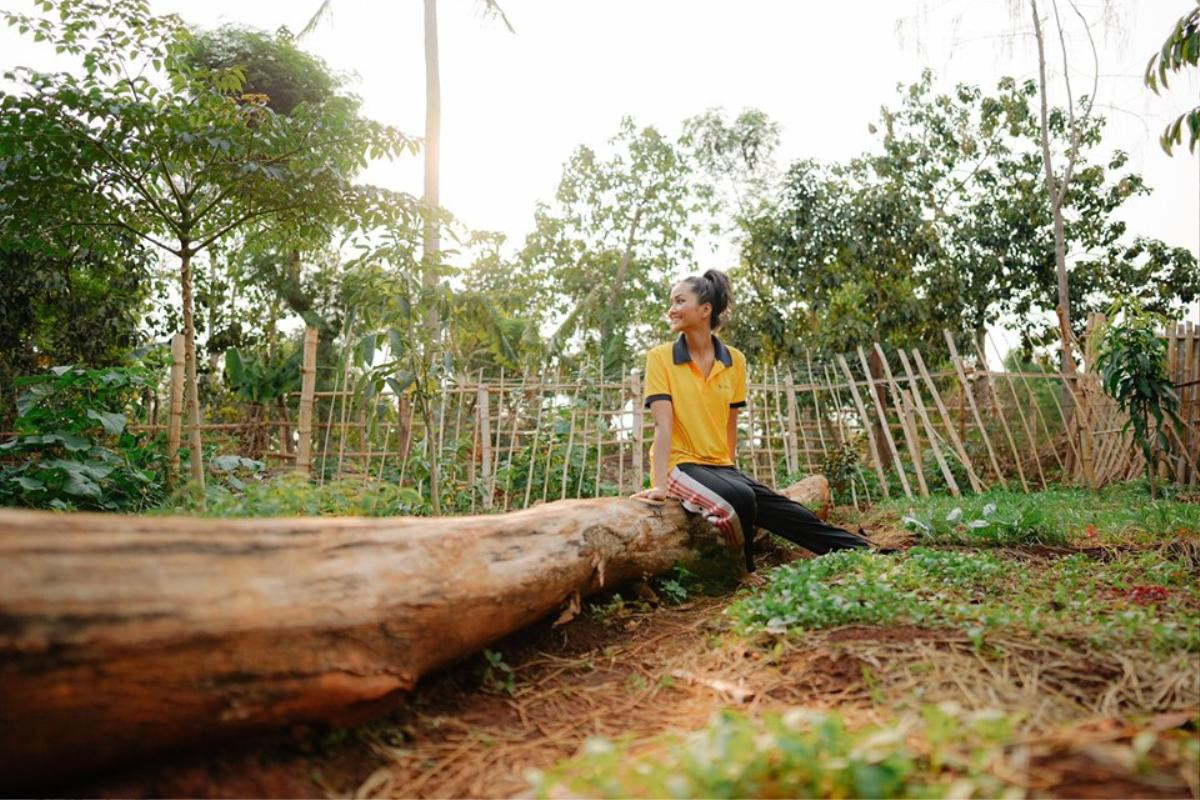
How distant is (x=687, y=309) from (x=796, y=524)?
4.42 feet

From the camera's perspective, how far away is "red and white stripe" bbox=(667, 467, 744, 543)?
3.73 meters

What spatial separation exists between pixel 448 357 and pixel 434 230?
6.16 feet

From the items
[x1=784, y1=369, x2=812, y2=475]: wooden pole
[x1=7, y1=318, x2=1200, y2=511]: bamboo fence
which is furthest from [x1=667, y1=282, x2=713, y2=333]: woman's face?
[x1=784, y1=369, x2=812, y2=475]: wooden pole

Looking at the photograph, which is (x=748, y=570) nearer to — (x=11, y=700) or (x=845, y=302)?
(x=11, y=700)

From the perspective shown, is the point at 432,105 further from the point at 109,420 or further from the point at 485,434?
the point at 109,420

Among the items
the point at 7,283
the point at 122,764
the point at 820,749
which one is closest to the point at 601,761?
the point at 820,749

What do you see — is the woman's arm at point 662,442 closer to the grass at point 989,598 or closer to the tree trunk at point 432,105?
the grass at point 989,598

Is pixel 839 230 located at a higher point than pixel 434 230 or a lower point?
higher

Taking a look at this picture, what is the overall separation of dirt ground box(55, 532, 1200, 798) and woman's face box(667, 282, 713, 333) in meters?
1.67

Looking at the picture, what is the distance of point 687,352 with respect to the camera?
399 centimetres

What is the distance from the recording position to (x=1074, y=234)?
15945 millimetres

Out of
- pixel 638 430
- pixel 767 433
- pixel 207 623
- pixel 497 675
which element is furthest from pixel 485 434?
pixel 207 623

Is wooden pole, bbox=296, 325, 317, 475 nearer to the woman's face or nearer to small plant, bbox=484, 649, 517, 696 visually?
the woman's face

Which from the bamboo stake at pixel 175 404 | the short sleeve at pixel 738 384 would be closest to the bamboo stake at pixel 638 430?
the short sleeve at pixel 738 384
